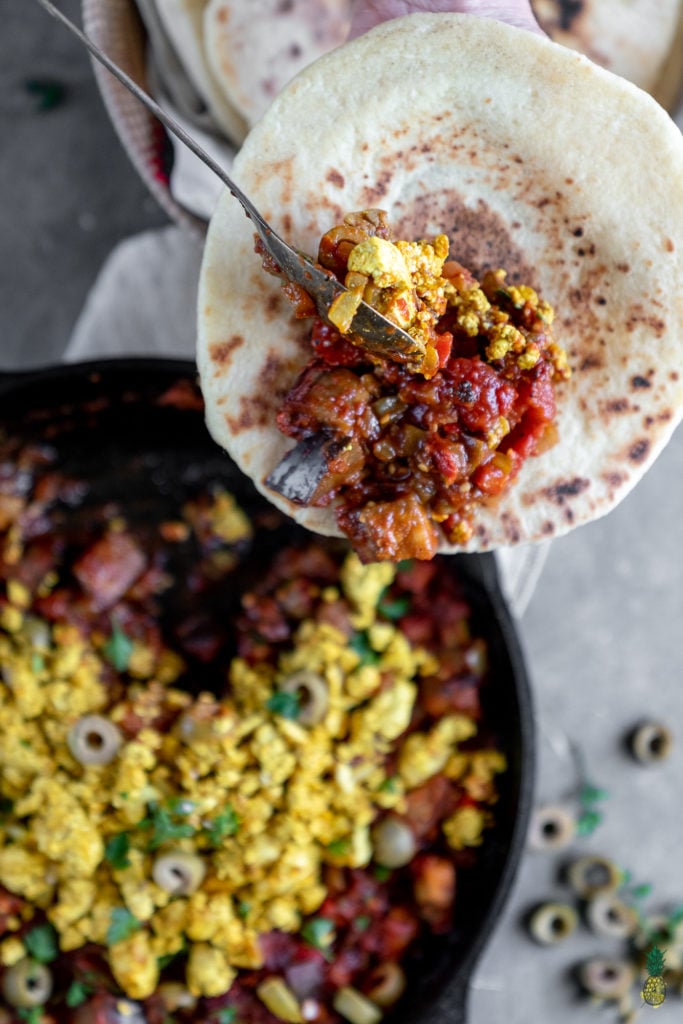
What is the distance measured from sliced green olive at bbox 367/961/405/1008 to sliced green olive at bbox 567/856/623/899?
74cm

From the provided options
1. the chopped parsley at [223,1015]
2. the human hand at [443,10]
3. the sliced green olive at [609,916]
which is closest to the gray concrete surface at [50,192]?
the human hand at [443,10]

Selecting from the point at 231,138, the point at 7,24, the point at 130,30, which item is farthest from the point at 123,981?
the point at 7,24

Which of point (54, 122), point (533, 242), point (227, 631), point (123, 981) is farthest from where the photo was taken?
point (54, 122)

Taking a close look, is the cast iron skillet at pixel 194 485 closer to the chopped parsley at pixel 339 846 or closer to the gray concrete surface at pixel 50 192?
the chopped parsley at pixel 339 846

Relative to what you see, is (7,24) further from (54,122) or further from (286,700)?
(286,700)

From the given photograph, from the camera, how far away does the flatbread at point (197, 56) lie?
263 cm

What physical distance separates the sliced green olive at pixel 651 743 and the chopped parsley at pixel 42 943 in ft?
6.16

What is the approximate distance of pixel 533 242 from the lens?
197 cm

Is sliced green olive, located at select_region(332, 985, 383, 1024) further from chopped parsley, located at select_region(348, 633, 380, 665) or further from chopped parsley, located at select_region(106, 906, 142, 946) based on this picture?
chopped parsley, located at select_region(348, 633, 380, 665)

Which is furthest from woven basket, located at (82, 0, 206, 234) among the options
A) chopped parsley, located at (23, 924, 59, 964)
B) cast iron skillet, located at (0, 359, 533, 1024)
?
chopped parsley, located at (23, 924, 59, 964)

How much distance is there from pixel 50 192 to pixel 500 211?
6.87ft

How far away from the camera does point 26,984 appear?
273cm

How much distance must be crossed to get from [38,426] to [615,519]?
1869mm

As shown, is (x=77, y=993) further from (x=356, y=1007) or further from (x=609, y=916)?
(x=609, y=916)
